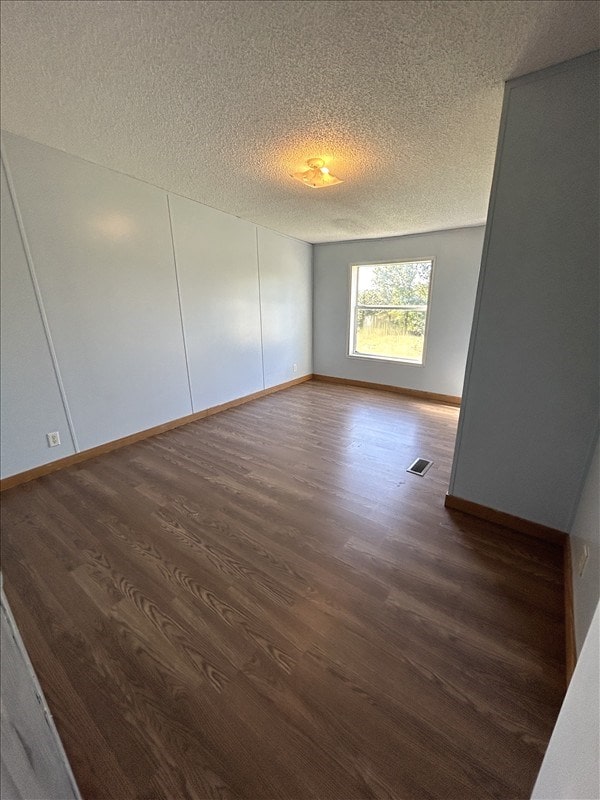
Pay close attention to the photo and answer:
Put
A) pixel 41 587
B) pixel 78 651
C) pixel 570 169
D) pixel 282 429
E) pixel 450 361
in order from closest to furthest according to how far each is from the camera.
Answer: pixel 78 651 < pixel 570 169 < pixel 41 587 < pixel 282 429 < pixel 450 361

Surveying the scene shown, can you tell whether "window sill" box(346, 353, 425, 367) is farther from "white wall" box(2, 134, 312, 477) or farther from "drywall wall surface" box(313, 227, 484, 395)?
"white wall" box(2, 134, 312, 477)

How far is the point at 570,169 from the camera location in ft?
4.63

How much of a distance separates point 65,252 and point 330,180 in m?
2.12

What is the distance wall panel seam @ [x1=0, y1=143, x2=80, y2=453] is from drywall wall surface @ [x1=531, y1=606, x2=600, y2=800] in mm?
3224

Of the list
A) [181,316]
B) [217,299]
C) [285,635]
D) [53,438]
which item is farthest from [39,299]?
[285,635]

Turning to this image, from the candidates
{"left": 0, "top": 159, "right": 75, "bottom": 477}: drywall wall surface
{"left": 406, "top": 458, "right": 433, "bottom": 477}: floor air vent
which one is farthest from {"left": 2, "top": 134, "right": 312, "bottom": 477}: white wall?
{"left": 406, "top": 458, "right": 433, "bottom": 477}: floor air vent

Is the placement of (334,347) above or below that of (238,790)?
above

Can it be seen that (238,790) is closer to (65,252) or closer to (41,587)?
(41,587)

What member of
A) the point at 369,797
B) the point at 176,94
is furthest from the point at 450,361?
the point at 369,797

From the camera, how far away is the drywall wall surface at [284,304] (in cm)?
433

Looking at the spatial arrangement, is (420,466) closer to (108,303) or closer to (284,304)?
(108,303)

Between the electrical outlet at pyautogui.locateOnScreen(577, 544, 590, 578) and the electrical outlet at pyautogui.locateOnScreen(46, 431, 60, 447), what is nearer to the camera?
the electrical outlet at pyautogui.locateOnScreen(577, 544, 590, 578)

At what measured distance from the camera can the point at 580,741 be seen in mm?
603

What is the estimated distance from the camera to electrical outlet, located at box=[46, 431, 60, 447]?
2.49 m
